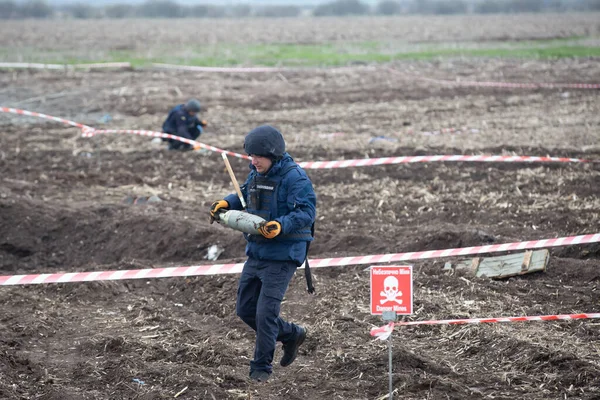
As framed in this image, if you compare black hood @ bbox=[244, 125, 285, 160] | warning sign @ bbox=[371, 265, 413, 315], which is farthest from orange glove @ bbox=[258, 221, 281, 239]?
warning sign @ bbox=[371, 265, 413, 315]

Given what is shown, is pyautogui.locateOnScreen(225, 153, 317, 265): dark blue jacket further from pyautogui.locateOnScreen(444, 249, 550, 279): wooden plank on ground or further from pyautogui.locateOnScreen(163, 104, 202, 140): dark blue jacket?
pyautogui.locateOnScreen(163, 104, 202, 140): dark blue jacket

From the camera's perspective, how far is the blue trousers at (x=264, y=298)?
6.58 meters

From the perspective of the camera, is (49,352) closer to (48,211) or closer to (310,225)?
(310,225)

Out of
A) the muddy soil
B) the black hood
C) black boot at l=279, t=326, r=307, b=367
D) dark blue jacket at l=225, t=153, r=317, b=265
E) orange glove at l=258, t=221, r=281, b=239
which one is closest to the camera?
orange glove at l=258, t=221, r=281, b=239

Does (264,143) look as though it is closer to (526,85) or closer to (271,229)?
(271,229)

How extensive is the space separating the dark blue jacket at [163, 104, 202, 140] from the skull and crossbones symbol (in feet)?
40.5

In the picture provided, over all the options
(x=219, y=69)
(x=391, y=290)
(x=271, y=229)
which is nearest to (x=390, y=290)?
(x=391, y=290)

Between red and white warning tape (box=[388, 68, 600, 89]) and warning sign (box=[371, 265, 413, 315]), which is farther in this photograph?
red and white warning tape (box=[388, 68, 600, 89])

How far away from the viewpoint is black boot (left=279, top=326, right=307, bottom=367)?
23.0 feet

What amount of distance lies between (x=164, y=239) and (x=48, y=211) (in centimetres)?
229

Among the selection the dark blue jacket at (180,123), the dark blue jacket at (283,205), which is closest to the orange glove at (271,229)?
the dark blue jacket at (283,205)

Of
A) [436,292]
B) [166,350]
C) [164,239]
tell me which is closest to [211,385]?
[166,350]

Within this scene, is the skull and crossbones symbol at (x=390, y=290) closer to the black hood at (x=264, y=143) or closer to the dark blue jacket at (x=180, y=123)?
the black hood at (x=264, y=143)

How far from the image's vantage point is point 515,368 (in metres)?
6.84
